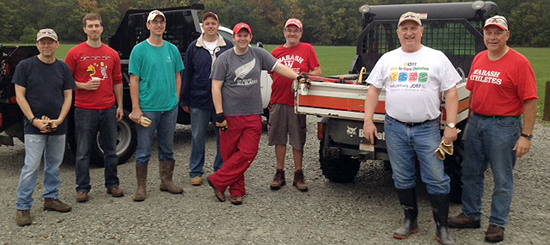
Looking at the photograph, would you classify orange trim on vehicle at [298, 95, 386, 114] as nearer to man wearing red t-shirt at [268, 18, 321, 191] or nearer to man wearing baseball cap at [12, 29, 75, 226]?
man wearing red t-shirt at [268, 18, 321, 191]

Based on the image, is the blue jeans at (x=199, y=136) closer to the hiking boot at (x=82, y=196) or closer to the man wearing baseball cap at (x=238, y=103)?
the man wearing baseball cap at (x=238, y=103)

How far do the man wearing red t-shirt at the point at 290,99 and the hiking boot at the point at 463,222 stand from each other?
5.13 ft

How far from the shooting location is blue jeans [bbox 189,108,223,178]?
5434 mm

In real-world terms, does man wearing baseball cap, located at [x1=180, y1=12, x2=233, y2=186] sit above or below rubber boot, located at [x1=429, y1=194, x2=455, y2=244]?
above

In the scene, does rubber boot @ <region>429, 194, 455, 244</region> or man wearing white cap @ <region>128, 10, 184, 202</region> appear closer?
rubber boot @ <region>429, 194, 455, 244</region>

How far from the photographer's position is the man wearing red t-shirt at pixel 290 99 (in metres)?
5.25

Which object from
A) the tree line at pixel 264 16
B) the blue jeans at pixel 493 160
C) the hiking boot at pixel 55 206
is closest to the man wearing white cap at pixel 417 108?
the blue jeans at pixel 493 160

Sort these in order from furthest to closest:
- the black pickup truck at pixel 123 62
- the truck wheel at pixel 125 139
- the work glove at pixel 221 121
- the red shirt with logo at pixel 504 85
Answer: the truck wheel at pixel 125 139 < the black pickup truck at pixel 123 62 < the work glove at pixel 221 121 < the red shirt with logo at pixel 504 85

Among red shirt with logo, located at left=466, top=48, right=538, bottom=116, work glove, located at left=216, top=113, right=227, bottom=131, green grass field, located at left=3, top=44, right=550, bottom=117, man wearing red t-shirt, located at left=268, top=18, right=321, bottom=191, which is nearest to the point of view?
red shirt with logo, located at left=466, top=48, right=538, bottom=116

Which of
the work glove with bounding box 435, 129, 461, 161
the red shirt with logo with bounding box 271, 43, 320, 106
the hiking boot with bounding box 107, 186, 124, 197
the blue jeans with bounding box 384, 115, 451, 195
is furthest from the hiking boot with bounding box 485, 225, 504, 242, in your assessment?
the hiking boot with bounding box 107, 186, 124, 197

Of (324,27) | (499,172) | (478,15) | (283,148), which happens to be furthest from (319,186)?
(324,27)

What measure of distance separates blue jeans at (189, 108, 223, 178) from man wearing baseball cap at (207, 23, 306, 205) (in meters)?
0.54

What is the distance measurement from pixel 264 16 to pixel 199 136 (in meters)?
71.9

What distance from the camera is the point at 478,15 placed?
581cm
